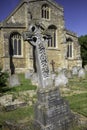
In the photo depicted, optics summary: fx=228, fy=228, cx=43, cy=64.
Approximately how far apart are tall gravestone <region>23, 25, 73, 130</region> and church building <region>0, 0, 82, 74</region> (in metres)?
22.8

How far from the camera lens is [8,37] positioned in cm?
3138

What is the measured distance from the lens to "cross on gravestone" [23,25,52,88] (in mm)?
7793

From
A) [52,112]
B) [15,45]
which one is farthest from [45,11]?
[52,112]

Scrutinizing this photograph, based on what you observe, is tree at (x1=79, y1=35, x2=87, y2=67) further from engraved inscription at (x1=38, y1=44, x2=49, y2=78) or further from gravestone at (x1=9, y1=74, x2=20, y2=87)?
engraved inscription at (x1=38, y1=44, x2=49, y2=78)

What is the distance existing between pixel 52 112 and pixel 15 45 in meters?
26.0

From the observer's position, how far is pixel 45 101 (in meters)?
7.41

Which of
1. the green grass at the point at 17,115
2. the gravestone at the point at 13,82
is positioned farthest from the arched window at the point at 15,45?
the green grass at the point at 17,115

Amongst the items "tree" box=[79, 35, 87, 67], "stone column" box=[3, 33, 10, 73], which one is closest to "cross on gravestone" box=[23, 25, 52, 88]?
"stone column" box=[3, 33, 10, 73]

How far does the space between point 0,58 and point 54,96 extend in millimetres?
24442

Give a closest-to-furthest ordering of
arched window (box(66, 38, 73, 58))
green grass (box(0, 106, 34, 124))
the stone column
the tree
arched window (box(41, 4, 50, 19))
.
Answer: green grass (box(0, 106, 34, 124))
the stone column
arched window (box(41, 4, 50, 19))
arched window (box(66, 38, 73, 58))
the tree

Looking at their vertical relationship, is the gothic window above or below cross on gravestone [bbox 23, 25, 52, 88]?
above

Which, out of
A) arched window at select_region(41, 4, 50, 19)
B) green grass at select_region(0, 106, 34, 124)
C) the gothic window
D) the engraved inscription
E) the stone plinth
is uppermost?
arched window at select_region(41, 4, 50, 19)

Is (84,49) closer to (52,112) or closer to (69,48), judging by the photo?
(69,48)

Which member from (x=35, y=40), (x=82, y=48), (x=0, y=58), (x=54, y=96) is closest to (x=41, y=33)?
(x=35, y=40)
